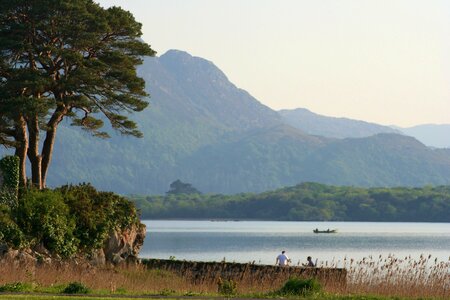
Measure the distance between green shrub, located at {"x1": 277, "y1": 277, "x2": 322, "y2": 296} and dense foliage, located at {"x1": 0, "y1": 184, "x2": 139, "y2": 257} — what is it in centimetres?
1757

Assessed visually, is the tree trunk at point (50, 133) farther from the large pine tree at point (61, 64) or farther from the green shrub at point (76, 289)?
the green shrub at point (76, 289)

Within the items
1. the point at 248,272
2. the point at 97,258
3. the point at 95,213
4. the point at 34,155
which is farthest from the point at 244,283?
the point at 34,155

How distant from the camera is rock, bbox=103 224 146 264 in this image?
54.9m

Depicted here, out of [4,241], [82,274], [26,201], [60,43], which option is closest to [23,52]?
[60,43]

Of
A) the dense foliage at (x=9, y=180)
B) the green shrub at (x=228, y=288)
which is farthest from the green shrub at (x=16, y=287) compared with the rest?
the dense foliage at (x=9, y=180)

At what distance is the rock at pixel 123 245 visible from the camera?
54906 mm

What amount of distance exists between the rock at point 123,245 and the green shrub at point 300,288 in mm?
20215

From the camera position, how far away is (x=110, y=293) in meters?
33.5

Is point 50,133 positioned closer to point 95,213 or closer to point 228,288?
point 95,213

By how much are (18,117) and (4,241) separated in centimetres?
1108

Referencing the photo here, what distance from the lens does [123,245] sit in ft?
187

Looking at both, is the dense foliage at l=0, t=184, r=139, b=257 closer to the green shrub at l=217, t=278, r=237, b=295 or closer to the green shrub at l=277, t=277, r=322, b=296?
the green shrub at l=217, t=278, r=237, b=295

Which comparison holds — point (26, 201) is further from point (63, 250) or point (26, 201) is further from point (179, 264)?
point (179, 264)

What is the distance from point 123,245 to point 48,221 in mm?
7766
